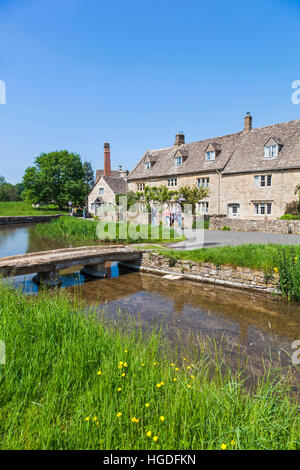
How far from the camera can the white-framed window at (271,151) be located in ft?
102

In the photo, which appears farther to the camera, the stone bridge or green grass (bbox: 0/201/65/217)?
green grass (bbox: 0/201/65/217)

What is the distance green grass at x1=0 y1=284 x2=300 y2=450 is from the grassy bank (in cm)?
1642

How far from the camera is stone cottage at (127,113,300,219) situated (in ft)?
98.6

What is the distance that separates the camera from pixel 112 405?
3.47 metres

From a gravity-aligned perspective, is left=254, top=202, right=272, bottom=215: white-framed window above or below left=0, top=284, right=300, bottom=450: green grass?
above

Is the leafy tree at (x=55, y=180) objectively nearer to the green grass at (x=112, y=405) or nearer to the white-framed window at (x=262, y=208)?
the white-framed window at (x=262, y=208)

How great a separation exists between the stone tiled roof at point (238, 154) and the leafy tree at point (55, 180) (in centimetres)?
2560

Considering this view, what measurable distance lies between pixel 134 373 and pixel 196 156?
38099mm

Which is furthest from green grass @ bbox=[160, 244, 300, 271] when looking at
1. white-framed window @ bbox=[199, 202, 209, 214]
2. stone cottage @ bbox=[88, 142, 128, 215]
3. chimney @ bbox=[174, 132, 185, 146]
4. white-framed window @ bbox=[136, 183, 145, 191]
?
stone cottage @ bbox=[88, 142, 128, 215]

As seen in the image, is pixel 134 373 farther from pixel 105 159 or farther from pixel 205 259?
pixel 105 159

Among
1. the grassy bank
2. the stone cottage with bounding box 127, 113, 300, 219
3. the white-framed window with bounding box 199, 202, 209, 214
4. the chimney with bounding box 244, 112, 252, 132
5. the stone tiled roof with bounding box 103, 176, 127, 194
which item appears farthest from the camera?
the stone tiled roof with bounding box 103, 176, 127, 194

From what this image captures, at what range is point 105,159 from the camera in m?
62.6

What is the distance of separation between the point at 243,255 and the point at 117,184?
4166cm

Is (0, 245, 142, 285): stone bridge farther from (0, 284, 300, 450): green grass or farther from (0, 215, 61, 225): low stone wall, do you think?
(0, 215, 61, 225): low stone wall
